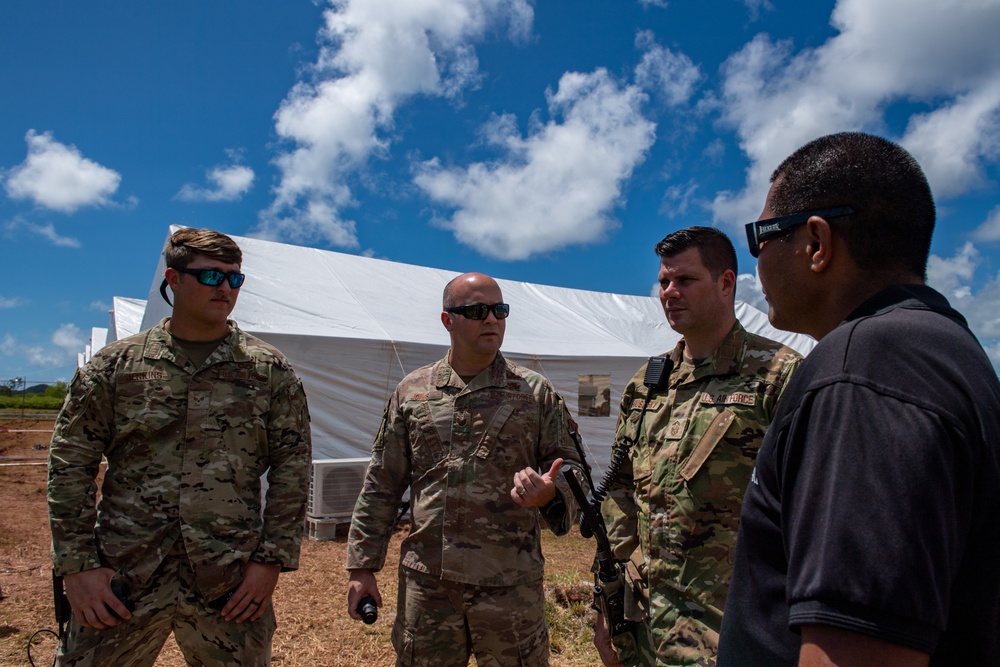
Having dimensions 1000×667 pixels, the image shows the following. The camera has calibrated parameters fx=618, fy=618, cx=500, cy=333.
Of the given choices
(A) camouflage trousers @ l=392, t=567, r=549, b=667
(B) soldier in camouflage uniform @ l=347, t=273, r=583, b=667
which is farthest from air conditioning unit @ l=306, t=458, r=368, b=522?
(A) camouflage trousers @ l=392, t=567, r=549, b=667

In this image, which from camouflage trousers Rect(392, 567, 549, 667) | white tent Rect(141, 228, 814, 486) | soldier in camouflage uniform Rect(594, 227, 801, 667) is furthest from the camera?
white tent Rect(141, 228, 814, 486)

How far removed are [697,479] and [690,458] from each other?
2.8 inches

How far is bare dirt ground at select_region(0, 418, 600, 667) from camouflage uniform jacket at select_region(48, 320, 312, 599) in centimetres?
202

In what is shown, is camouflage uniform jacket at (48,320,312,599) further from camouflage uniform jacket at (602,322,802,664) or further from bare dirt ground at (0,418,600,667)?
bare dirt ground at (0,418,600,667)

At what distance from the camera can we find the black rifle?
210 centimetres

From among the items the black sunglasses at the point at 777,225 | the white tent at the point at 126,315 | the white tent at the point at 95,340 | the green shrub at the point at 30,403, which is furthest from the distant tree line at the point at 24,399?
the black sunglasses at the point at 777,225

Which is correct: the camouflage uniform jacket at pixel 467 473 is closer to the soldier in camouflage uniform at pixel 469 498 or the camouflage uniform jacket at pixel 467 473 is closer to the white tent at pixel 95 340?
the soldier in camouflage uniform at pixel 469 498

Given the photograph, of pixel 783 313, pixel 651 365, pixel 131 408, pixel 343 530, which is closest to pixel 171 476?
pixel 131 408

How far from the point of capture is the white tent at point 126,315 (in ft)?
37.0

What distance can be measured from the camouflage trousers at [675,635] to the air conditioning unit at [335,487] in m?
5.46

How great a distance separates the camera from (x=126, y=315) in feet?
39.7

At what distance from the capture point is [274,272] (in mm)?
9250

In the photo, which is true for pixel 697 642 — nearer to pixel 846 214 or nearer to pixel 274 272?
pixel 846 214

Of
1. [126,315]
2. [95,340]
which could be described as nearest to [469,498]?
[126,315]
